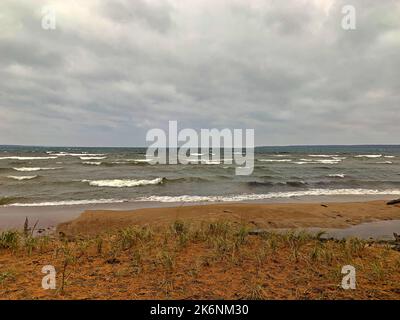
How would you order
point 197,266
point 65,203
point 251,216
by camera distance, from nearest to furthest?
point 197,266
point 251,216
point 65,203

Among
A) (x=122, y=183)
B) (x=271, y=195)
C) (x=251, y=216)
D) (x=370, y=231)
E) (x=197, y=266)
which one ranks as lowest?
(x=370, y=231)

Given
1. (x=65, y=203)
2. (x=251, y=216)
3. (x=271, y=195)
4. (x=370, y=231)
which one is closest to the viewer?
(x=370, y=231)

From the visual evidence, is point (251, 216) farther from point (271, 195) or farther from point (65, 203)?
point (65, 203)

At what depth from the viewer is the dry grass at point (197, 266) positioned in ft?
14.1

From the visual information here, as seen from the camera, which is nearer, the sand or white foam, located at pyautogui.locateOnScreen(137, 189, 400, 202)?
the sand

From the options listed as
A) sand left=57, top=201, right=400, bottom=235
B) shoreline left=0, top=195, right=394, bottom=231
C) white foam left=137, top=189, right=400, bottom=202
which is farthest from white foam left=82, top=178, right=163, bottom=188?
sand left=57, top=201, right=400, bottom=235

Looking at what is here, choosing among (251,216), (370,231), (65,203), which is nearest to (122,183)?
(65,203)

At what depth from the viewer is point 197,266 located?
5129mm

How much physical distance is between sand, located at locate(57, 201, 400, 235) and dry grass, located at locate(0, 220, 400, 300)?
3826 millimetres

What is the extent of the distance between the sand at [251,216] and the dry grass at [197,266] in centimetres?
383

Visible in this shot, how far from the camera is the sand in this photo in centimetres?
1084

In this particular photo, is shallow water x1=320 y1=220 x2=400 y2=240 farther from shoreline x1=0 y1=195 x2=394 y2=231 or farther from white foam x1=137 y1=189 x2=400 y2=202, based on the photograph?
white foam x1=137 y1=189 x2=400 y2=202

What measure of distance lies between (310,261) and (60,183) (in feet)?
68.1

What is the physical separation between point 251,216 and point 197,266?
7.22 metres
